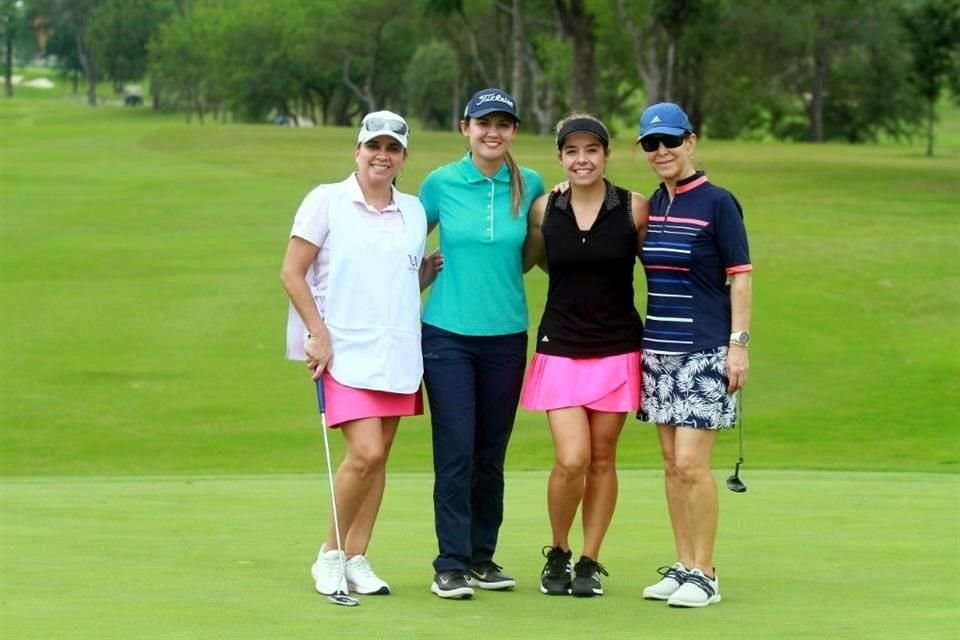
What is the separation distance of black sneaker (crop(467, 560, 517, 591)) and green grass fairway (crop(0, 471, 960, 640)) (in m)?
0.08

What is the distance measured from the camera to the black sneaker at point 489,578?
689cm

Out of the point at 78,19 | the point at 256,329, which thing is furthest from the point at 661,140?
the point at 78,19

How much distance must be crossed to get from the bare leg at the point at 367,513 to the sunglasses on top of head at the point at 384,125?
3.35 ft

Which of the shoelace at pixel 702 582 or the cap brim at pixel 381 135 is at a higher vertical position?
the cap brim at pixel 381 135

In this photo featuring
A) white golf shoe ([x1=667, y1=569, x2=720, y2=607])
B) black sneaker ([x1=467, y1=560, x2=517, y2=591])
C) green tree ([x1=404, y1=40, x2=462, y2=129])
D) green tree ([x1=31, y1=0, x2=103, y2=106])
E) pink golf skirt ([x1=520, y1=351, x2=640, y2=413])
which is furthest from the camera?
green tree ([x1=31, y1=0, x2=103, y2=106])

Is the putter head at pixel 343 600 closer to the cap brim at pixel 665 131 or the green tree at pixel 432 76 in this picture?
the cap brim at pixel 665 131

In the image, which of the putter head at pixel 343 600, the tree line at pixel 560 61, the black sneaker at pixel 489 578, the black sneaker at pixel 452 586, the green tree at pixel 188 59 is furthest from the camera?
the green tree at pixel 188 59

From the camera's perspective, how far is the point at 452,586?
6.58m

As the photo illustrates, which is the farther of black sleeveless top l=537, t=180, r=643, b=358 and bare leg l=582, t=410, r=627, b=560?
bare leg l=582, t=410, r=627, b=560

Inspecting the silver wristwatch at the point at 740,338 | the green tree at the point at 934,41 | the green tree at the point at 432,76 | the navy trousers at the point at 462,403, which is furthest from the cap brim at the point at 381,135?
the green tree at the point at 432,76

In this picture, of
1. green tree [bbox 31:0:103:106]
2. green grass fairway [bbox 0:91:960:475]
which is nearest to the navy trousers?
green grass fairway [bbox 0:91:960:475]

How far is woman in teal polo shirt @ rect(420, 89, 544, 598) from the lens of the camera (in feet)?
22.3

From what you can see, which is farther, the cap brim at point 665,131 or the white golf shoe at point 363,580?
the cap brim at point 665,131

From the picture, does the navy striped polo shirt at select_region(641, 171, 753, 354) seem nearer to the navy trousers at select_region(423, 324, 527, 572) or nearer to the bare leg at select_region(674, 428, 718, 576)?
the bare leg at select_region(674, 428, 718, 576)
